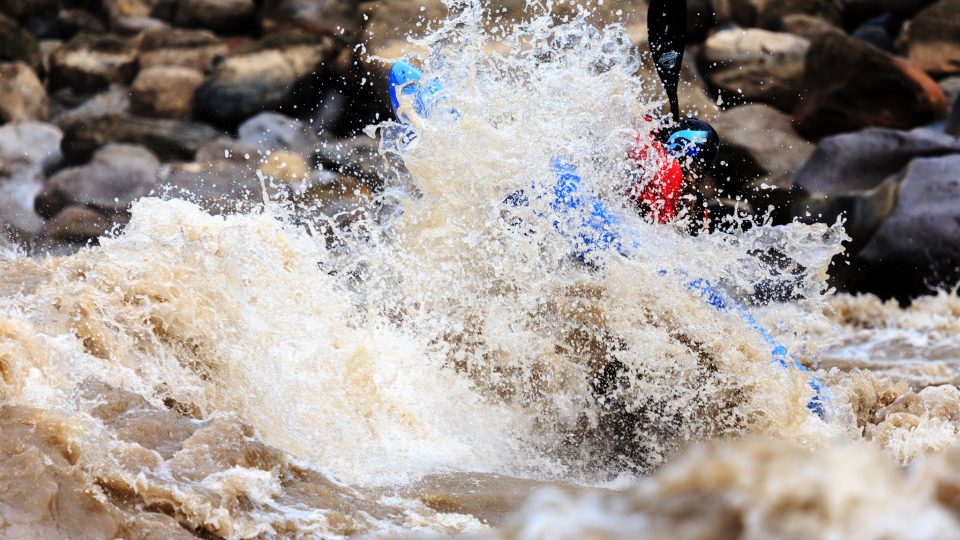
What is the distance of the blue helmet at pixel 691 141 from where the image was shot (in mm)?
4141

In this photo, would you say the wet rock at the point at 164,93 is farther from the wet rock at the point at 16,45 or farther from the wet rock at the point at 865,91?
the wet rock at the point at 865,91

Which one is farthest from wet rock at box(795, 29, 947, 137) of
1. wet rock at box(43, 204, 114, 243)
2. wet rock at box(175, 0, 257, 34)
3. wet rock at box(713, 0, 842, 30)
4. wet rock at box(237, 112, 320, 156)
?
wet rock at box(175, 0, 257, 34)

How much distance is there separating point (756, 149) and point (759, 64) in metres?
2.09

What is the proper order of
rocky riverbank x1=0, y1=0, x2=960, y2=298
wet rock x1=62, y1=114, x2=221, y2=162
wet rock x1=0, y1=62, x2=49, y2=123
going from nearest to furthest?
rocky riverbank x1=0, y1=0, x2=960, y2=298 < wet rock x1=62, y1=114, x2=221, y2=162 < wet rock x1=0, y1=62, x2=49, y2=123

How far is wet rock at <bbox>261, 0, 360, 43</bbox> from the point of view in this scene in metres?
14.0

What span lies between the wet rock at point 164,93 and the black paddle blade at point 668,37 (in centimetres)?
988

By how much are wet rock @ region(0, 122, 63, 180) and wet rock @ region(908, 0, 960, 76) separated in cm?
983

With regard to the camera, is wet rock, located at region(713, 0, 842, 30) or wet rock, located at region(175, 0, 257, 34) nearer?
wet rock, located at region(713, 0, 842, 30)

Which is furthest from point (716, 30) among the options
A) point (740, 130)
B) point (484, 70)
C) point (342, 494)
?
point (342, 494)

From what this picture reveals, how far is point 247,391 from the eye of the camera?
3113 millimetres

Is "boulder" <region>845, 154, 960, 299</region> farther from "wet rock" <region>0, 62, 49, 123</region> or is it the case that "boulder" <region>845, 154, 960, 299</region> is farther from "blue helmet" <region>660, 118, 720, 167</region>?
"wet rock" <region>0, 62, 49, 123</region>

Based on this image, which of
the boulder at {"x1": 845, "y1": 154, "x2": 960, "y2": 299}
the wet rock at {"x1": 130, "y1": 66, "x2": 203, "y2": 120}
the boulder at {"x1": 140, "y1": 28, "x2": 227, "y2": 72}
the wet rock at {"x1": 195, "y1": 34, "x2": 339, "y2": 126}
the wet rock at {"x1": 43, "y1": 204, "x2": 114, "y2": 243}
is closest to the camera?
the boulder at {"x1": 845, "y1": 154, "x2": 960, "y2": 299}

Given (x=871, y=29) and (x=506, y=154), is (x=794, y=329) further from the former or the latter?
(x=871, y=29)

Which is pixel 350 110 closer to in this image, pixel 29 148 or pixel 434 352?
pixel 29 148
